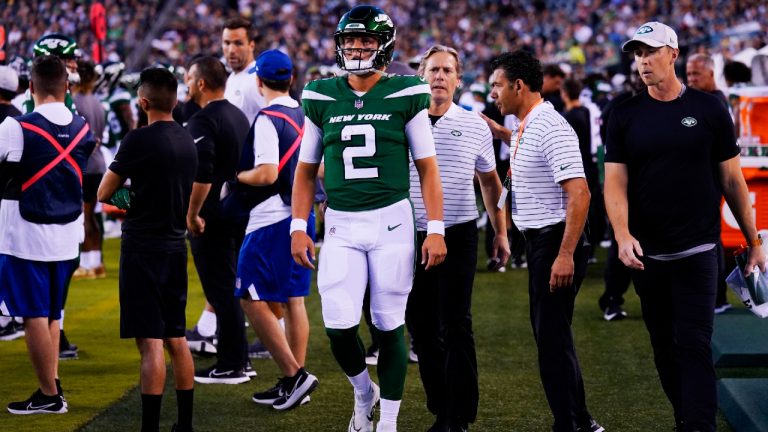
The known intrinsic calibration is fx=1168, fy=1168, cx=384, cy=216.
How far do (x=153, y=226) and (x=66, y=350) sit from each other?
314cm

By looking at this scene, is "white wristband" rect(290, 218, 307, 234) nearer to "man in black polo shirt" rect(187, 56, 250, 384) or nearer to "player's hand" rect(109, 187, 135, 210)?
"player's hand" rect(109, 187, 135, 210)

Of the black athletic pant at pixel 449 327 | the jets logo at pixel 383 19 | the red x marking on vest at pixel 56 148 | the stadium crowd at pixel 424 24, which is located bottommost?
the black athletic pant at pixel 449 327

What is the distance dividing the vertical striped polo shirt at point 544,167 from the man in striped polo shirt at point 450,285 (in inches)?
15.2

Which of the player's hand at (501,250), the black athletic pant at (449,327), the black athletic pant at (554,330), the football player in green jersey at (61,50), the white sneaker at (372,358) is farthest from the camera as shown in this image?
the football player in green jersey at (61,50)

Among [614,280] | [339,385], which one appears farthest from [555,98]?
[339,385]

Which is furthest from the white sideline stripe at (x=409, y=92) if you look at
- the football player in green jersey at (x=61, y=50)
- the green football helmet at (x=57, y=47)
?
the green football helmet at (x=57, y=47)

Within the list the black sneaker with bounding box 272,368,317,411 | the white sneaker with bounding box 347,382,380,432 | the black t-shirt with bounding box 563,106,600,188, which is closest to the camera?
the white sneaker with bounding box 347,382,380,432

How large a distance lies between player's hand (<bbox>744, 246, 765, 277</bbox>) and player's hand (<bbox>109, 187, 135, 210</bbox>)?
2.94 m

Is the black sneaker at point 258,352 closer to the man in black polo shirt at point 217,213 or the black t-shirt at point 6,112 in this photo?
the man in black polo shirt at point 217,213

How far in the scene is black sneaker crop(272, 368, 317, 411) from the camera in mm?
6660

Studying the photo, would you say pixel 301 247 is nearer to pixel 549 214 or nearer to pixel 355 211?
pixel 355 211

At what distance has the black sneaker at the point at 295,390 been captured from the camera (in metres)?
6.66

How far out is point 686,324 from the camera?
5203mm

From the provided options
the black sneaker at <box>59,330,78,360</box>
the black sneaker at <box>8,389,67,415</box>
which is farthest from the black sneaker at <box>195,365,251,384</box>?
the black sneaker at <box>59,330,78,360</box>
